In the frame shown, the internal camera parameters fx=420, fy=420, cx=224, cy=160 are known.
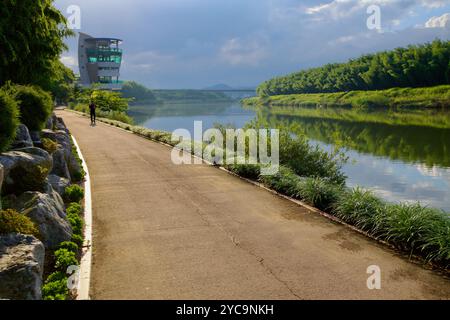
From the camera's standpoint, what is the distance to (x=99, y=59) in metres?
129

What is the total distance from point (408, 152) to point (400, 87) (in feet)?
248

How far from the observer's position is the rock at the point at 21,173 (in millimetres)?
9227

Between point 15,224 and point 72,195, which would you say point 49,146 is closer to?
point 72,195

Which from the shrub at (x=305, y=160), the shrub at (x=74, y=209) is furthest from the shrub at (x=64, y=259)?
the shrub at (x=305, y=160)

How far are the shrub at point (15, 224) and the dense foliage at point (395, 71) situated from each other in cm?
9302

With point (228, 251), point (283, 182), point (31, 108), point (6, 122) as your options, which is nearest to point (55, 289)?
point (228, 251)

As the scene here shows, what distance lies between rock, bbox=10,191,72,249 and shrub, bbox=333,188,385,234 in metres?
6.46

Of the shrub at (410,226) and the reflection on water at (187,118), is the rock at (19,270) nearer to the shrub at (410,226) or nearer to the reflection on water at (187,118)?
the shrub at (410,226)

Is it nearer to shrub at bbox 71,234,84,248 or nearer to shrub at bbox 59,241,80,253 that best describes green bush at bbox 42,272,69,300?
shrub at bbox 59,241,80,253

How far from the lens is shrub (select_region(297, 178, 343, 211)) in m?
11.4

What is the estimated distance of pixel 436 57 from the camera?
89000mm

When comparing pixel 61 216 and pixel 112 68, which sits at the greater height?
pixel 112 68
